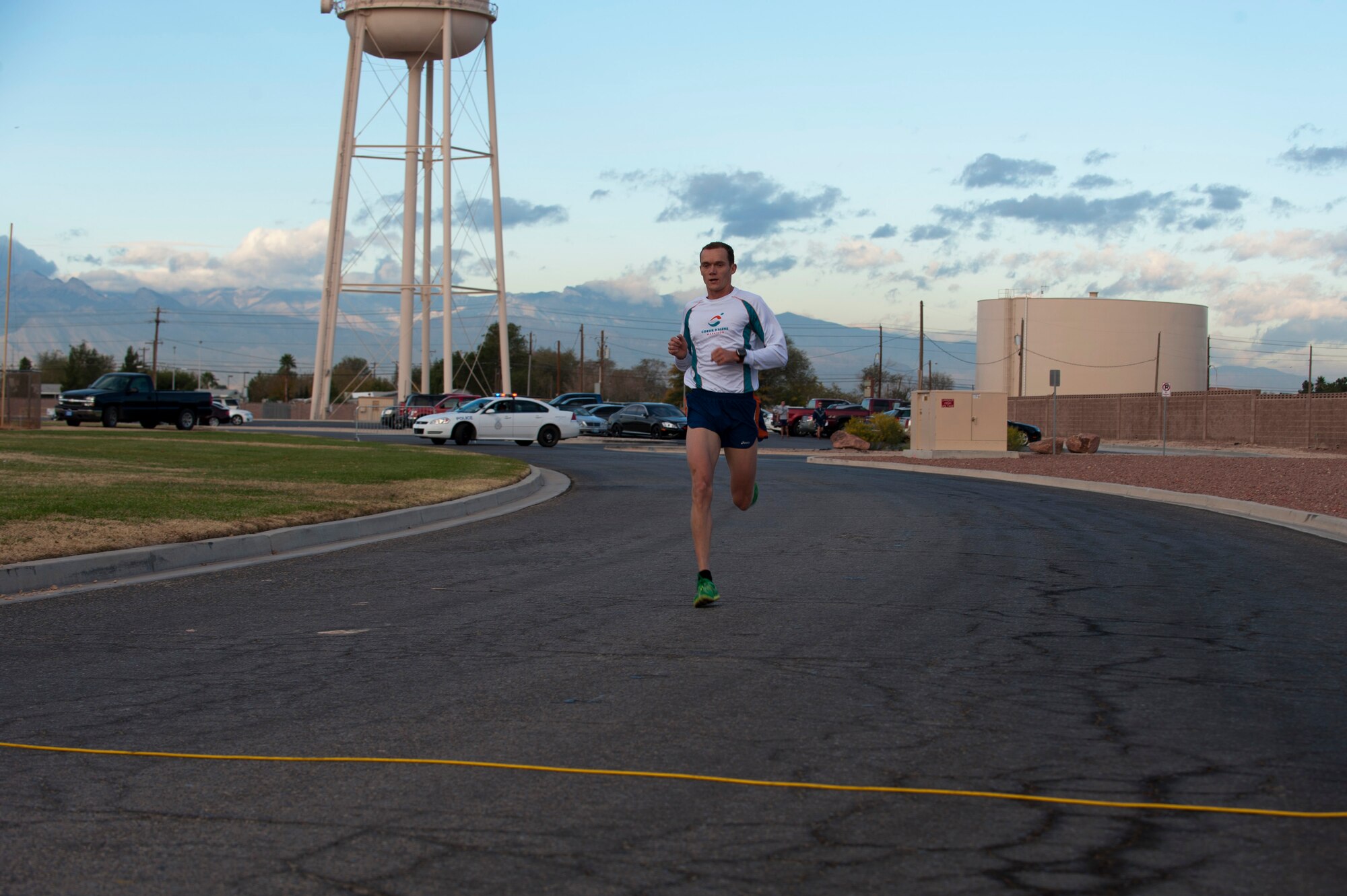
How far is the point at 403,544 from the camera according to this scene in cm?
1149

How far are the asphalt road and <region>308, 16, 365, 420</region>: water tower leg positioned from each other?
164 ft

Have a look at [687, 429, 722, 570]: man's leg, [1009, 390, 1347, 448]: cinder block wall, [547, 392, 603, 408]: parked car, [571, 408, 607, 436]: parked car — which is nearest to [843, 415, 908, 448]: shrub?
[1009, 390, 1347, 448]: cinder block wall

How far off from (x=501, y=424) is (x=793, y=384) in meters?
86.1

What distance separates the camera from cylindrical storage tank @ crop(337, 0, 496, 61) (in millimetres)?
54062

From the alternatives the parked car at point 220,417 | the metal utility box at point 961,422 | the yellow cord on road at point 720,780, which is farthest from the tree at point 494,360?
the yellow cord on road at point 720,780

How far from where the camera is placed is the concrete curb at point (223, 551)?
28.8ft

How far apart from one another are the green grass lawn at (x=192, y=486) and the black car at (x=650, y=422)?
18.4 metres

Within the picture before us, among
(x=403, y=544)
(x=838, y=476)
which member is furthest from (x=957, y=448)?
(x=403, y=544)

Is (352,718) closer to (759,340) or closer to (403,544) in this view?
(759,340)

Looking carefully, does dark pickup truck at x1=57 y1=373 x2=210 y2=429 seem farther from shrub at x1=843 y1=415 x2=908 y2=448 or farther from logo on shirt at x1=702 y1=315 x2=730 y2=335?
logo on shirt at x1=702 y1=315 x2=730 y2=335

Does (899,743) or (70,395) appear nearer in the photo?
(899,743)

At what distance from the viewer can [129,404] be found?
135 ft

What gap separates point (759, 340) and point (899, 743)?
369cm

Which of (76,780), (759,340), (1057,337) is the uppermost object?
(1057,337)
